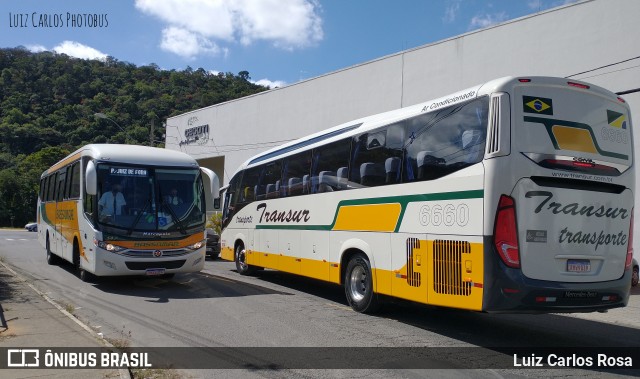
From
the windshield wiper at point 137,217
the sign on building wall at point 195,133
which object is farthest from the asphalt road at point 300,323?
the sign on building wall at point 195,133

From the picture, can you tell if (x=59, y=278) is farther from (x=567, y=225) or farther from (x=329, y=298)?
(x=567, y=225)

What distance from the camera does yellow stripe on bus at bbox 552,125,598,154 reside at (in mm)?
7016

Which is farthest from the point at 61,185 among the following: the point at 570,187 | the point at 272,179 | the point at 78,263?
the point at 570,187

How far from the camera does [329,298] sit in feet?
38.8

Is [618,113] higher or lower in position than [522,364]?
higher

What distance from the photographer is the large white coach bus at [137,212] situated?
38.2 ft

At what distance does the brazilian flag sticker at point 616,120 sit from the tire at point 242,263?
10.6 meters

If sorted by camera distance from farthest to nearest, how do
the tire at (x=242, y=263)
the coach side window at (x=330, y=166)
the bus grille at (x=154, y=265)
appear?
the tire at (x=242, y=263) < the bus grille at (x=154, y=265) < the coach side window at (x=330, y=166)

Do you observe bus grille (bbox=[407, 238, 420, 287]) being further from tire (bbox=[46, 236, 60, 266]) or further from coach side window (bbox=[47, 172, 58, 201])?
tire (bbox=[46, 236, 60, 266])

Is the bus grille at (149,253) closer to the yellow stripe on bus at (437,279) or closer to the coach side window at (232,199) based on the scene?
the coach side window at (232,199)

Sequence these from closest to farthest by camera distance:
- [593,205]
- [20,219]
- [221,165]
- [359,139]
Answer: [593,205], [359,139], [221,165], [20,219]

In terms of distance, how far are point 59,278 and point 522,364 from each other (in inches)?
472

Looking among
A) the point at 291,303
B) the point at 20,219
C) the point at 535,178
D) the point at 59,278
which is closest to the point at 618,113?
the point at 535,178

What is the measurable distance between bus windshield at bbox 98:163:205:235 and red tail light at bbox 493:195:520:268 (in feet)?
25.5
